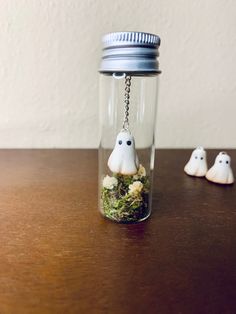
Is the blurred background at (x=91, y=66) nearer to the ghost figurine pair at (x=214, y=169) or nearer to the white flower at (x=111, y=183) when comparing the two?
the ghost figurine pair at (x=214, y=169)

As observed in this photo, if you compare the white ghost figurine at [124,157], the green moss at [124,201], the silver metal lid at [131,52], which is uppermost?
the silver metal lid at [131,52]

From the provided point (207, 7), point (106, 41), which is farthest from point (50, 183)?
point (207, 7)

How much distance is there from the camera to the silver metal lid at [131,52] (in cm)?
37

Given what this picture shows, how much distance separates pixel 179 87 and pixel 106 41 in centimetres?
41

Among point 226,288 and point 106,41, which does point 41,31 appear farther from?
point 226,288

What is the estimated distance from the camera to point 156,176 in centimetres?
62

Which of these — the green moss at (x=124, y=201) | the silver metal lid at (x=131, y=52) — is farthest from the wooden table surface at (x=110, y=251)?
the silver metal lid at (x=131, y=52)

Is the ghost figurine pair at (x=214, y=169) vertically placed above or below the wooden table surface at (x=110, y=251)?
above

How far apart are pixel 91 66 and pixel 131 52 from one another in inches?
14.5

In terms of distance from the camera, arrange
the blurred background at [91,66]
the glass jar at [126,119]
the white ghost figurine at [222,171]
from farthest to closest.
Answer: the blurred background at [91,66]
the white ghost figurine at [222,171]
the glass jar at [126,119]

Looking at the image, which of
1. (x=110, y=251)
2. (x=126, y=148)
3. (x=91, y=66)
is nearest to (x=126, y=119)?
(x=126, y=148)

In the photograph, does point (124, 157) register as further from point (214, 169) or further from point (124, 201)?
point (214, 169)

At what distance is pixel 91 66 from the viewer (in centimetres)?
72

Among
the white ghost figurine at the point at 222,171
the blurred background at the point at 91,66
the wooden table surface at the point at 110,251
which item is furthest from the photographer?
the blurred background at the point at 91,66
